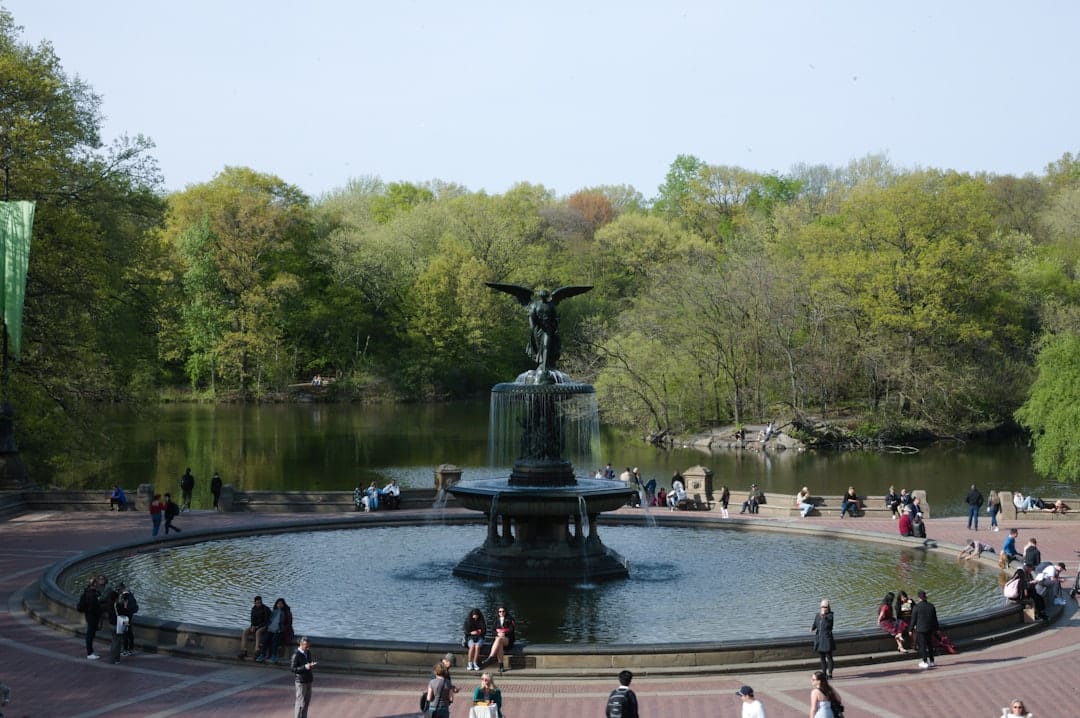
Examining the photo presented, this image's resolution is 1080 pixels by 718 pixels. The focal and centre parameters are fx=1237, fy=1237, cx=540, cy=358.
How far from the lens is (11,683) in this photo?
1791cm

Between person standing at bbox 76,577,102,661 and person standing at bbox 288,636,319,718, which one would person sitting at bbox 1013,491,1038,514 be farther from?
person standing at bbox 76,577,102,661

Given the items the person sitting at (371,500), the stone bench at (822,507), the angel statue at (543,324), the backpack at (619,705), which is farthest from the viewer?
the stone bench at (822,507)

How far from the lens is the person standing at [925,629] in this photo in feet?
61.6

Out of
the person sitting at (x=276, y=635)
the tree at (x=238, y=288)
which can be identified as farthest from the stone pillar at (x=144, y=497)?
the tree at (x=238, y=288)

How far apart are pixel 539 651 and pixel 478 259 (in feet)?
271

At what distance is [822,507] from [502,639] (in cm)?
2208

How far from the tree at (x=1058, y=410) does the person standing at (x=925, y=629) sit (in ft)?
94.8

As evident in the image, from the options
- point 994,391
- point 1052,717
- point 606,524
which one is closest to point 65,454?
point 606,524

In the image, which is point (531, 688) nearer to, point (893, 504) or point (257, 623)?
point (257, 623)

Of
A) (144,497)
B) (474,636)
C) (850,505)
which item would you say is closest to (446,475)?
(144,497)

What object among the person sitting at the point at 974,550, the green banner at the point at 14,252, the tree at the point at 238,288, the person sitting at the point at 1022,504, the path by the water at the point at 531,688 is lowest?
the path by the water at the point at 531,688

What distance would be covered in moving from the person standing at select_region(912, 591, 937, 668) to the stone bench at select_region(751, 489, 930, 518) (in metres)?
18.6

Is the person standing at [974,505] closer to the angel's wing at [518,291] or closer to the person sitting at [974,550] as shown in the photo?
the person sitting at [974,550]

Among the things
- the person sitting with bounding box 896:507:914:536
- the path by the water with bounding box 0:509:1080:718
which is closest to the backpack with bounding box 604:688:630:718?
the path by the water with bounding box 0:509:1080:718
